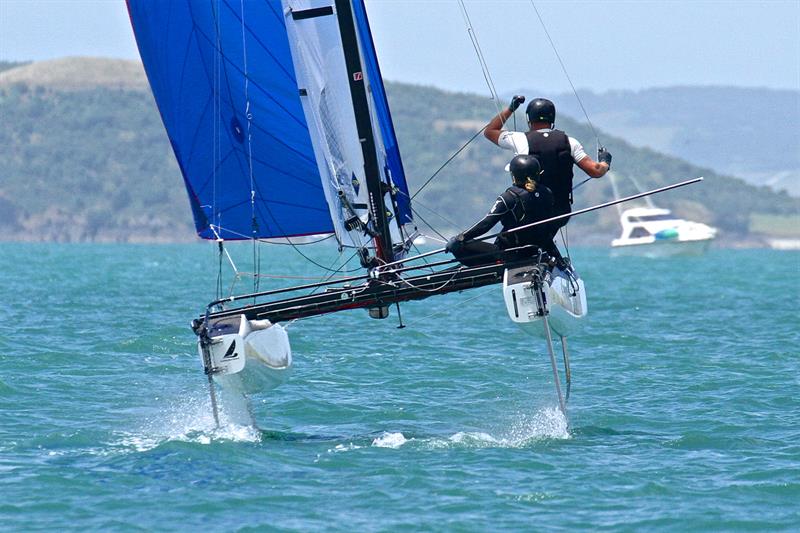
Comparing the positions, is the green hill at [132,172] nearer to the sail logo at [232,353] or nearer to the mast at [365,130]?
the mast at [365,130]

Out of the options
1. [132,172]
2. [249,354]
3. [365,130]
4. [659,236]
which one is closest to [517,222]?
[365,130]

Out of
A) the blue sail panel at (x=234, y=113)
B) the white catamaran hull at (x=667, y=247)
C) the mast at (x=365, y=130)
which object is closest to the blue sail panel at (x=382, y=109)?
the mast at (x=365, y=130)

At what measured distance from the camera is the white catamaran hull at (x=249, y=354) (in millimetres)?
11391

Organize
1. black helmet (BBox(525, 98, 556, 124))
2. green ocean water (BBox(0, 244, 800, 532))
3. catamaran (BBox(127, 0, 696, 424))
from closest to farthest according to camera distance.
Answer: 1. green ocean water (BBox(0, 244, 800, 532))
2. catamaran (BBox(127, 0, 696, 424))
3. black helmet (BBox(525, 98, 556, 124))

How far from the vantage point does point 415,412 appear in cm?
1362

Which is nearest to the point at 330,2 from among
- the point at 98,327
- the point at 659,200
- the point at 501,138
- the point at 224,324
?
the point at 501,138

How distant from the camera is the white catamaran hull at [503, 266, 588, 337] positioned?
36.6ft

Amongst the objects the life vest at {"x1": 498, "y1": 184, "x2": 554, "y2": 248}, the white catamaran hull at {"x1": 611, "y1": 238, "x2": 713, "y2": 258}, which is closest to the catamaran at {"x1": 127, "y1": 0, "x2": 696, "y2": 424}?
the life vest at {"x1": 498, "y1": 184, "x2": 554, "y2": 248}

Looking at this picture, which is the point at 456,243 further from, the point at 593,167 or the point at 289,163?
the point at 289,163

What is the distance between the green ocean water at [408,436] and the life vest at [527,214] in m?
1.62

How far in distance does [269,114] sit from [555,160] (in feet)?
8.73

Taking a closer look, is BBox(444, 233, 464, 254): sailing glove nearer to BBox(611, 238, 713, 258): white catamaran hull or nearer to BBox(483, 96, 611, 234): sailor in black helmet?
BBox(483, 96, 611, 234): sailor in black helmet

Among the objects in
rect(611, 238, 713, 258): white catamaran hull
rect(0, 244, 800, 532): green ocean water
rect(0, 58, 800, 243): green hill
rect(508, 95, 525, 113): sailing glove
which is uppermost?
rect(0, 58, 800, 243): green hill

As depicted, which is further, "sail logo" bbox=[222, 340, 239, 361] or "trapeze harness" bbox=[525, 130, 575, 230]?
"trapeze harness" bbox=[525, 130, 575, 230]
